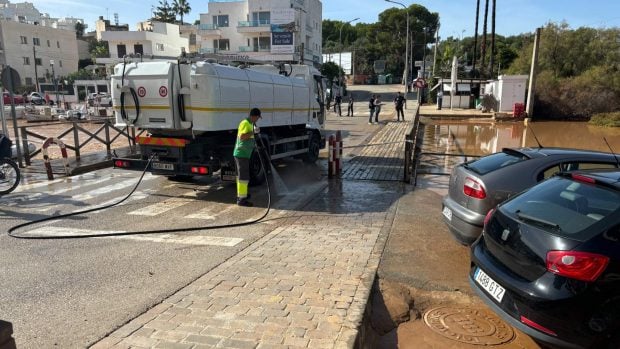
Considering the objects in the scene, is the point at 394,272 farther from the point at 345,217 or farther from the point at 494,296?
the point at 345,217

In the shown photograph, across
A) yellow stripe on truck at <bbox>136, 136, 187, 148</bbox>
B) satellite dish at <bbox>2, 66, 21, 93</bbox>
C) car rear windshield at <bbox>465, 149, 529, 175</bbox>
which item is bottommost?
yellow stripe on truck at <bbox>136, 136, 187, 148</bbox>

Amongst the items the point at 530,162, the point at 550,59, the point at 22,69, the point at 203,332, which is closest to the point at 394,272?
the point at 530,162

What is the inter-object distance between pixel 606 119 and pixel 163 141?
99.4 feet

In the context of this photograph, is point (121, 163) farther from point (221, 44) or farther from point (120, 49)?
point (120, 49)

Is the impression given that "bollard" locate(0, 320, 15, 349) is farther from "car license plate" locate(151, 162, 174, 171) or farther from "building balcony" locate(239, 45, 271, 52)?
"building balcony" locate(239, 45, 271, 52)

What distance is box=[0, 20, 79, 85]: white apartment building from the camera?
69562mm

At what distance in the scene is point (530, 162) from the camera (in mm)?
5230

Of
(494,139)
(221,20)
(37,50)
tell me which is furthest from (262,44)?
(494,139)

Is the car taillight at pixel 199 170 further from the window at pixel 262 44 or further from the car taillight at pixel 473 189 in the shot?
the window at pixel 262 44

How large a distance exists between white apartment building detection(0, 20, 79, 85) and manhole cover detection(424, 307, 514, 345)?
7487 cm

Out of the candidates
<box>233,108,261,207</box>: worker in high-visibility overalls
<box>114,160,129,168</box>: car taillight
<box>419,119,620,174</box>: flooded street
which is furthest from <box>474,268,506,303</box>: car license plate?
<box>419,119,620,174</box>: flooded street

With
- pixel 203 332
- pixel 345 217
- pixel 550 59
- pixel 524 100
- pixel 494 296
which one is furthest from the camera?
pixel 550 59

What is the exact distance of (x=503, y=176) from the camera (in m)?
5.22

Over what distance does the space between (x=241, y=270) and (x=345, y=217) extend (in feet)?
9.55
